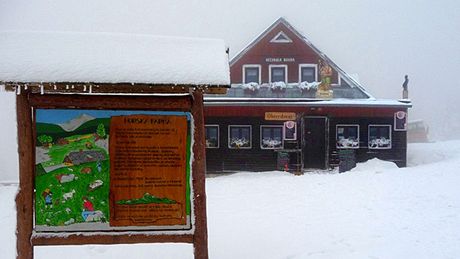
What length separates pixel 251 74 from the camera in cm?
2003

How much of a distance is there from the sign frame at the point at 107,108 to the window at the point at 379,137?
53.7 ft

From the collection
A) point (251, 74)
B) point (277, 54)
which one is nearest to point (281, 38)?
point (277, 54)

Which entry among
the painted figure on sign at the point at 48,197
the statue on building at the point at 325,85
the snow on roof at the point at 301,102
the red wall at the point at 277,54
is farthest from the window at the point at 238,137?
the painted figure on sign at the point at 48,197

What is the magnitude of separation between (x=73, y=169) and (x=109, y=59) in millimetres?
1372

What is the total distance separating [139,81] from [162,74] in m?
0.26

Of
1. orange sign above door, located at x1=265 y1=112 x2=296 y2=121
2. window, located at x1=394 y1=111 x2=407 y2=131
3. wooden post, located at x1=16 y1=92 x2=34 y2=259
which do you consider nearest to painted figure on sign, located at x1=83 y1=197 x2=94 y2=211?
wooden post, located at x1=16 y1=92 x2=34 y2=259

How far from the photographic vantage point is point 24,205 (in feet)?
14.6

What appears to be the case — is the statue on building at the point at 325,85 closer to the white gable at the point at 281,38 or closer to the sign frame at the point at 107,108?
the white gable at the point at 281,38

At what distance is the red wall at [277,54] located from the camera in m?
19.9

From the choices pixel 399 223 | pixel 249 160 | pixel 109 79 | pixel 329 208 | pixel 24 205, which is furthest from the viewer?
pixel 249 160

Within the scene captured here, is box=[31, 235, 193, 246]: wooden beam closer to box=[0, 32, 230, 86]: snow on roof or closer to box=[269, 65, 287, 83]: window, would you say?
box=[0, 32, 230, 86]: snow on roof

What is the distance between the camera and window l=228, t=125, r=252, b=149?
19.4 m

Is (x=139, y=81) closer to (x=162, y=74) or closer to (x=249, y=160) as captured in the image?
(x=162, y=74)

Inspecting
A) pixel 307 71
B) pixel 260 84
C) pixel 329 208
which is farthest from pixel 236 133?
pixel 329 208
